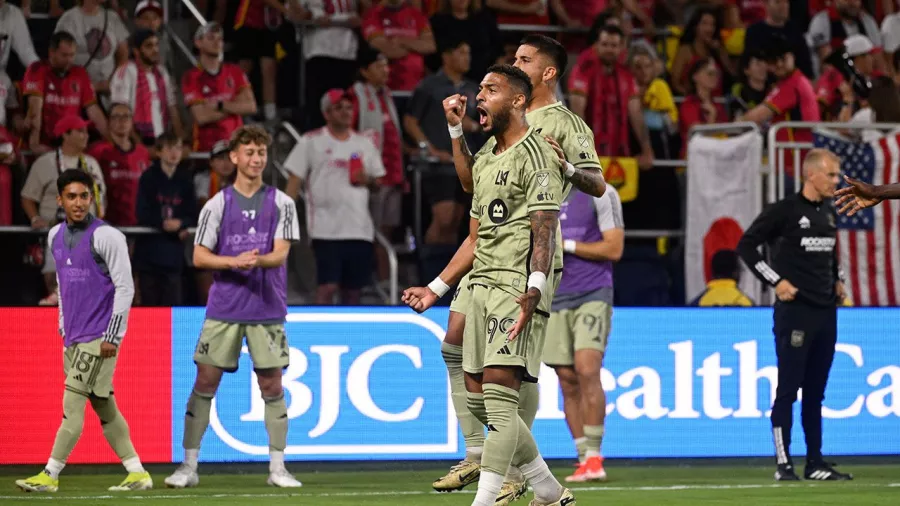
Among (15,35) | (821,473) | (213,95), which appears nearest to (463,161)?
(821,473)

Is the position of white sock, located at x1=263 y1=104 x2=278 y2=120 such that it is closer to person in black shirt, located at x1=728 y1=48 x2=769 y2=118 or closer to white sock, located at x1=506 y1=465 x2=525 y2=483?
person in black shirt, located at x1=728 y1=48 x2=769 y2=118

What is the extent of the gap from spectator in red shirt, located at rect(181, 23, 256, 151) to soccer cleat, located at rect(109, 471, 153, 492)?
5494 millimetres

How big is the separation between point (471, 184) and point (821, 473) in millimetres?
4318

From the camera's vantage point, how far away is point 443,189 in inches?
577

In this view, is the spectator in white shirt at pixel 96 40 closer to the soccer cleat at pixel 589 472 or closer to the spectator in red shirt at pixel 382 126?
the spectator in red shirt at pixel 382 126

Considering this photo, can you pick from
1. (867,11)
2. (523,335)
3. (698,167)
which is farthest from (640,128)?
(523,335)

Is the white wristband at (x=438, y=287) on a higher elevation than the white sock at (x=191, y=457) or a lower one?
higher

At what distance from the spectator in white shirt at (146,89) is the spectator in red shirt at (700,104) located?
19.1 feet

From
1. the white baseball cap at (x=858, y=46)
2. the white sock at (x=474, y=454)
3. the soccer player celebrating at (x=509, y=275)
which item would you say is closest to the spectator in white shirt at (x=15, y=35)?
the white sock at (x=474, y=454)

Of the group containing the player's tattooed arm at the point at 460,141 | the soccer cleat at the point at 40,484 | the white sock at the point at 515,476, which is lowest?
the soccer cleat at the point at 40,484

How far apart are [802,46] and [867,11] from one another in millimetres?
1720

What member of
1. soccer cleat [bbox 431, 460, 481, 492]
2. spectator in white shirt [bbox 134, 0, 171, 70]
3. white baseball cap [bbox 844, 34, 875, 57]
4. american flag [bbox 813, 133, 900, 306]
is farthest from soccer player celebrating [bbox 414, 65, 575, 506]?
white baseball cap [bbox 844, 34, 875, 57]

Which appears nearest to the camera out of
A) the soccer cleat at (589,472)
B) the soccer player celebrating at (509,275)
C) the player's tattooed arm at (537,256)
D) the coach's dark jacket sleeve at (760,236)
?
the player's tattooed arm at (537,256)

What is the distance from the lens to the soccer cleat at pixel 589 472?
34.9ft
